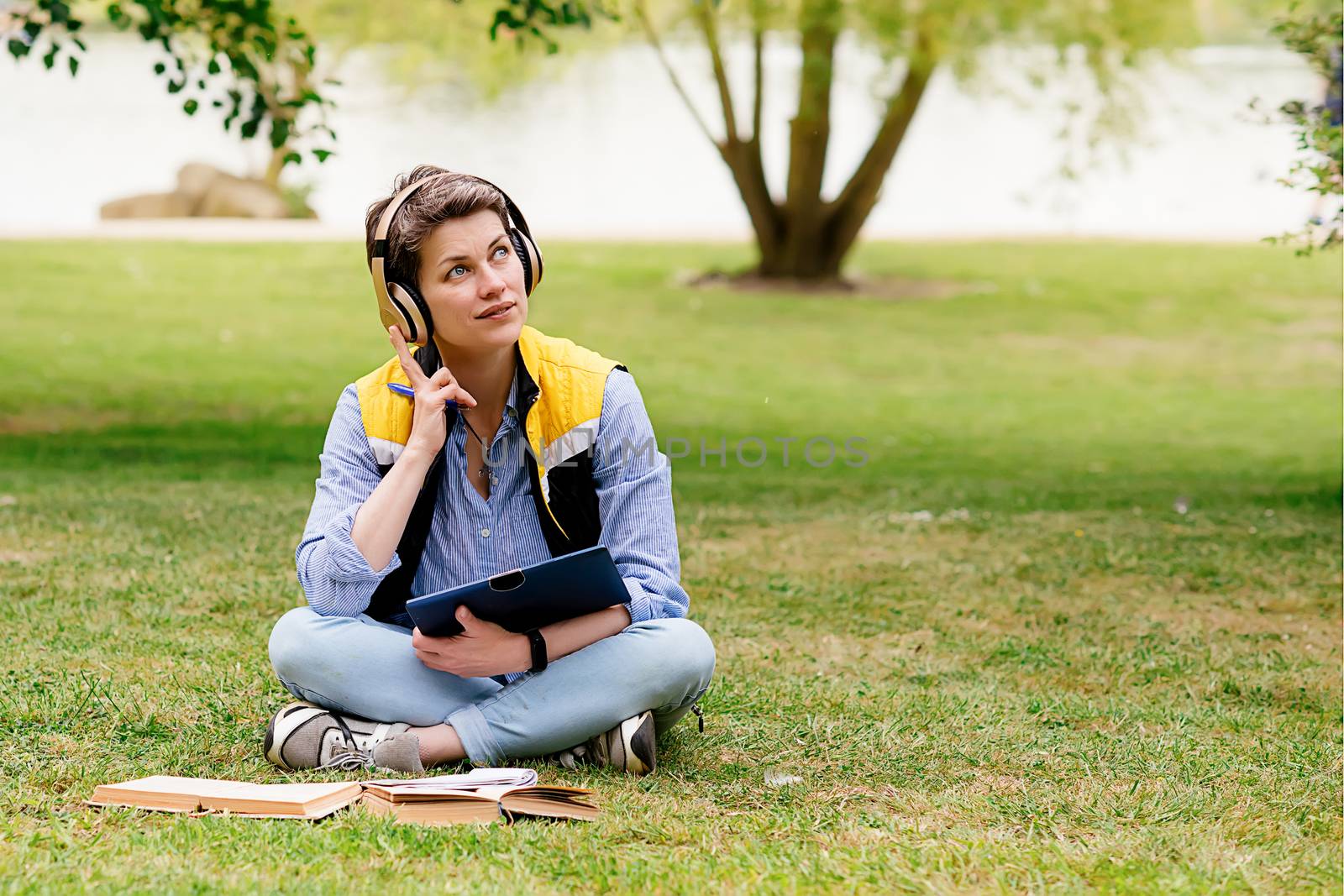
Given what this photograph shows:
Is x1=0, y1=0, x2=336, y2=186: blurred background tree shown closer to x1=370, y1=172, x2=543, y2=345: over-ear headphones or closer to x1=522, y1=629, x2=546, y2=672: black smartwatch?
x1=370, y1=172, x2=543, y2=345: over-ear headphones

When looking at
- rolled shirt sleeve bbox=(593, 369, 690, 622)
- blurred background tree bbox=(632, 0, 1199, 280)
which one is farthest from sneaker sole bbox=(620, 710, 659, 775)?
blurred background tree bbox=(632, 0, 1199, 280)

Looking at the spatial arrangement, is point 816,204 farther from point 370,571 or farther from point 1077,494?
point 370,571

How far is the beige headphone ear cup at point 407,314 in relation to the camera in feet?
10.7

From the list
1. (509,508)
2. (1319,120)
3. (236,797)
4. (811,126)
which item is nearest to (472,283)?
(509,508)

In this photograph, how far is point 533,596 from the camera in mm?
3193

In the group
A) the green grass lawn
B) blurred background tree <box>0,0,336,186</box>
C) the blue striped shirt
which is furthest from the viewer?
blurred background tree <box>0,0,336,186</box>

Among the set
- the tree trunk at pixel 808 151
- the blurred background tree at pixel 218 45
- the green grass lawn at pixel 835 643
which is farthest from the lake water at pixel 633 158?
the blurred background tree at pixel 218 45

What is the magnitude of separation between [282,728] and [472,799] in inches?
24.6

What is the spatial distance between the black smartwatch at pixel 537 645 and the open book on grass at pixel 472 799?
266mm

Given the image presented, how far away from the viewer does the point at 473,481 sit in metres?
3.49

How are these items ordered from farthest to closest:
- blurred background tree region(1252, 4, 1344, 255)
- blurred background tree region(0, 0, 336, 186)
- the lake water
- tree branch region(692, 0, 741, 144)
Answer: the lake water → tree branch region(692, 0, 741, 144) → blurred background tree region(0, 0, 336, 186) → blurred background tree region(1252, 4, 1344, 255)

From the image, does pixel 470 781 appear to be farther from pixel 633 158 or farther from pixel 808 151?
pixel 633 158

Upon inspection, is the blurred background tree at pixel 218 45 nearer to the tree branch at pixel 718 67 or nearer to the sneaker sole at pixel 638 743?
the sneaker sole at pixel 638 743

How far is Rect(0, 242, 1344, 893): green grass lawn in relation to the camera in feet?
9.49
